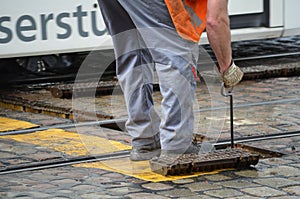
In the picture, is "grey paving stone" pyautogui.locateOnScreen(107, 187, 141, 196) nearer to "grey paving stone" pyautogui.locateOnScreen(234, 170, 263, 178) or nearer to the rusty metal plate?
the rusty metal plate

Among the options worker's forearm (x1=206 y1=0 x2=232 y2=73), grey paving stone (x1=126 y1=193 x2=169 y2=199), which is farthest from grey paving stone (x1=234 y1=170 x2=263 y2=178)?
worker's forearm (x1=206 y1=0 x2=232 y2=73)

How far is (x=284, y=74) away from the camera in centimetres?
895

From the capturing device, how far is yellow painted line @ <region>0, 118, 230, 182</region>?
17.4ft

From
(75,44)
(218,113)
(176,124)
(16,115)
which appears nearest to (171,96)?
(176,124)

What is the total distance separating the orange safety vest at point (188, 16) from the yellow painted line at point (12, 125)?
2187mm

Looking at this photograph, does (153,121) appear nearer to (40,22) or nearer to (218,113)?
(218,113)

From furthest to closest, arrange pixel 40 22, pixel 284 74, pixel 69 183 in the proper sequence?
pixel 284 74 < pixel 40 22 < pixel 69 183

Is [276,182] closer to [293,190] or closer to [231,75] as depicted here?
[293,190]

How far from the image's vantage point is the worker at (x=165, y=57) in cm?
502

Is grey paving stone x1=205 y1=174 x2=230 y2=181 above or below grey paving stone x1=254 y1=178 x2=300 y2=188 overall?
above

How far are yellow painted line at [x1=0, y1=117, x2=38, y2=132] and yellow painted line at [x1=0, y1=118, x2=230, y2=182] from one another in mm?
246

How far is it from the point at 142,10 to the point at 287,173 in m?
1.34

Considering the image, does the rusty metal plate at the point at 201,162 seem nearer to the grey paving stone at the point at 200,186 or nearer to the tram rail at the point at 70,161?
the grey paving stone at the point at 200,186

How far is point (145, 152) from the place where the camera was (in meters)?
5.54
